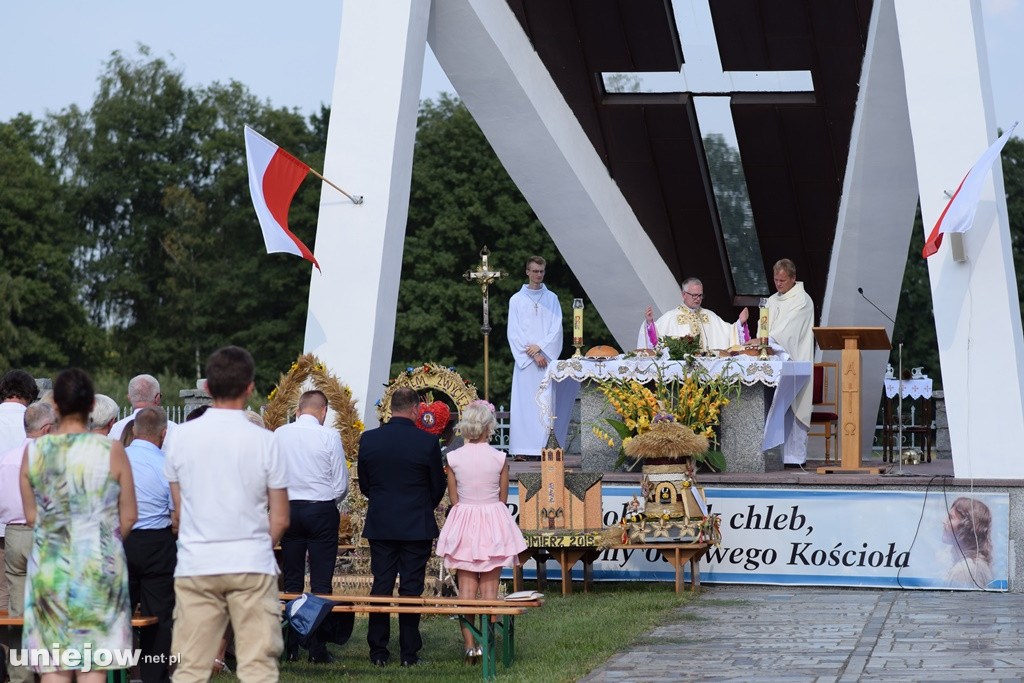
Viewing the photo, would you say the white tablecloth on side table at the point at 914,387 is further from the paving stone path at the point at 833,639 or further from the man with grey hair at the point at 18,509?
the man with grey hair at the point at 18,509

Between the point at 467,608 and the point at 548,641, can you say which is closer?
the point at 467,608

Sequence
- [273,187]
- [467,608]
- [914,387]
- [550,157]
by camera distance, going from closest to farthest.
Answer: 1. [467,608]
2. [273,187]
3. [550,157]
4. [914,387]

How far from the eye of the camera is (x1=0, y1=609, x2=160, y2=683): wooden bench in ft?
23.6

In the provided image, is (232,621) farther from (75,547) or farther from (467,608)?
(467,608)

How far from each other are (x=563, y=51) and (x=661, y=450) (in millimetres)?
6834

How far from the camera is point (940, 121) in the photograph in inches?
494

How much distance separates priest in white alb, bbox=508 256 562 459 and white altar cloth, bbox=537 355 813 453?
211 centimetres

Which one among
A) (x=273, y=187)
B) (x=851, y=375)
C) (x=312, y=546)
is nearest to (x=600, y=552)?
(x=851, y=375)

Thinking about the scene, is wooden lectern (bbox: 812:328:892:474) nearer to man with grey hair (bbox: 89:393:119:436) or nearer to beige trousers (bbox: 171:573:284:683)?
man with grey hair (bbox: 89:393:119:436)

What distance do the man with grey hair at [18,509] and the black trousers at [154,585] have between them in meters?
0.58

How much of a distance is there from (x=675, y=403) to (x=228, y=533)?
795 centimetres

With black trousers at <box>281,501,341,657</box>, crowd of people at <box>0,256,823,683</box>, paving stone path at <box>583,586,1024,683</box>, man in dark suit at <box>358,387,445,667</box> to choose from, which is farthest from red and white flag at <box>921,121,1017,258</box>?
black trousers at <box>281,501,341,657</box>

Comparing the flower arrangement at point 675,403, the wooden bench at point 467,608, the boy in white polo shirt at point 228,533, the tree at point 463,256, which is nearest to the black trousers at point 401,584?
the wooden bench at point 467,608

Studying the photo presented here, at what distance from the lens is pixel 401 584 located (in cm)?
890
